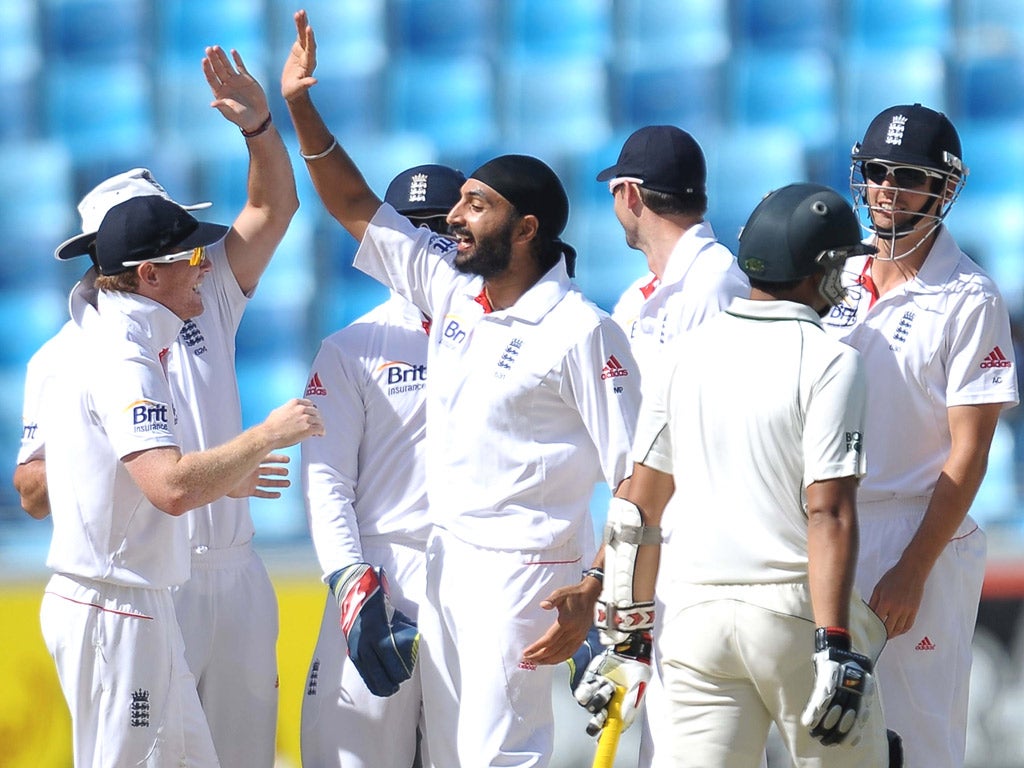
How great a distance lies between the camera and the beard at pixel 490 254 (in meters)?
3.98

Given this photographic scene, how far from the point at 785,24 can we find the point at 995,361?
3.87m

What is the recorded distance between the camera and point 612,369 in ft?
12.6

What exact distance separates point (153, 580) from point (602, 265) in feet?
12.1

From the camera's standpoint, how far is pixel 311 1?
7.41 meters

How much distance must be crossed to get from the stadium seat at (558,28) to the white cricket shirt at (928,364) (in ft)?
12.0

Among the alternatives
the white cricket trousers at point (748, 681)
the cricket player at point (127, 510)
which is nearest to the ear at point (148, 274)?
the cricket player at point (127, 510)

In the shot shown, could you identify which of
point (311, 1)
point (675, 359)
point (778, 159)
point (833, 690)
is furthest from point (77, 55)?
point (833, 690)

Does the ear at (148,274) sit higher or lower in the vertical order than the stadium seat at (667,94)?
lower

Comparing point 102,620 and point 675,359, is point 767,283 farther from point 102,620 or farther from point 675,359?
point 102,620

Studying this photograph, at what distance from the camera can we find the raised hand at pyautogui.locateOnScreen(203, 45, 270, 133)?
427 centimetres

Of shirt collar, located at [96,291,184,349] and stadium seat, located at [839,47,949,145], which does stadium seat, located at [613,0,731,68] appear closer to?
stadium seat, located at [839,47,949,145]

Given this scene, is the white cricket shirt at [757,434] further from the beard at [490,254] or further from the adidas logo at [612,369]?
the beard at [490,254]

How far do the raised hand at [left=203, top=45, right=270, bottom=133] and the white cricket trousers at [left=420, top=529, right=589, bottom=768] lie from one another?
1258 mm

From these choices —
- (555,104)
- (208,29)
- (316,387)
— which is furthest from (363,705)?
(208,29)
